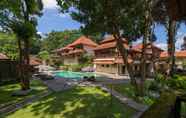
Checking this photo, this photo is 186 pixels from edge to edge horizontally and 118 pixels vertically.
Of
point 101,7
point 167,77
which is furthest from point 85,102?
point 167,77

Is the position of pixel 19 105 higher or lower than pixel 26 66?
lower

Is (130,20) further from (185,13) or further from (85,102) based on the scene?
(185,13)

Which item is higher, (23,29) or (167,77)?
(23,29)

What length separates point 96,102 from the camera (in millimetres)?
16594

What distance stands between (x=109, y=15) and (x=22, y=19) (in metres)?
9.38

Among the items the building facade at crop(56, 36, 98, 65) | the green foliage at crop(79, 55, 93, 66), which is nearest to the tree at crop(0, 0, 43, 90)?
the green foliage at crop(79, 55, 93, 66)

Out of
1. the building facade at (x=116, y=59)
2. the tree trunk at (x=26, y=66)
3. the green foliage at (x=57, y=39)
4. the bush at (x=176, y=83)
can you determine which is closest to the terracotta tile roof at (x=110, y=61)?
the building facade at (x=116, y=59)

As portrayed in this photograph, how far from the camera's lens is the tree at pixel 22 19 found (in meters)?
Answer: 19.1

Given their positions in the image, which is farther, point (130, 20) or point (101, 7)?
point (130, 20)

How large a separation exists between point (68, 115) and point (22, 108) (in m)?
4.21

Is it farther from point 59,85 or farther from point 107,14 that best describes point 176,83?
point 59,85

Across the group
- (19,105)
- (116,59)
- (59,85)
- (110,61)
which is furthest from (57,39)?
(19,105)

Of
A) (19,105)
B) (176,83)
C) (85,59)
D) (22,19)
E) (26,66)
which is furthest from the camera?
(85,59)

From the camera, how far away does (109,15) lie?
17.2m
